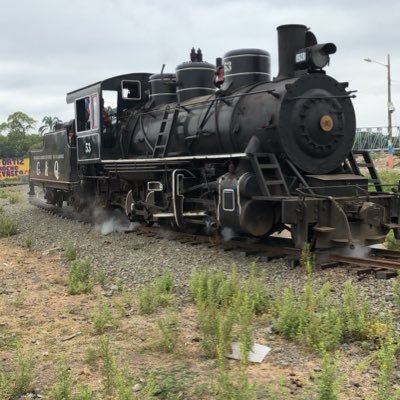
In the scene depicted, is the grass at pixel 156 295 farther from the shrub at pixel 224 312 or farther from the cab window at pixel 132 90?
the cab window at pixel 132 90

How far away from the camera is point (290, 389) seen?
11.6ft

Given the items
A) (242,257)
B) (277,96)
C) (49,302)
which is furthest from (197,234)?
(49,302)

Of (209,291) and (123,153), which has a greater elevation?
(123,153)

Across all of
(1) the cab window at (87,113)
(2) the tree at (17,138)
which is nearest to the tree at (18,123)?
(2) the tree at (17,138)

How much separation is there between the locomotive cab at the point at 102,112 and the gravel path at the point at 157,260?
1907mm

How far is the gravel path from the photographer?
6.21 m

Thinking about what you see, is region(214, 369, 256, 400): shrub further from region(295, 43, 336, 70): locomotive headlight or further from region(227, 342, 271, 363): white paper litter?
region(295, 43, 336, 70): locomotive headlight

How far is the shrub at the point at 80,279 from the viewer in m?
6.36

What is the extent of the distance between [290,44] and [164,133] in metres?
3.20

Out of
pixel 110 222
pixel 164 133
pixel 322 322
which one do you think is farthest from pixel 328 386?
pixel 110 222

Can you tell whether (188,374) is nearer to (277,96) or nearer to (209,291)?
(209,291)

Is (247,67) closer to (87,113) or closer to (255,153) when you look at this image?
(255,153)

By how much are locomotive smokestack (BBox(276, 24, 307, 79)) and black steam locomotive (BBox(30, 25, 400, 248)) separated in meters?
0.02

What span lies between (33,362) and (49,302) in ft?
6.73
